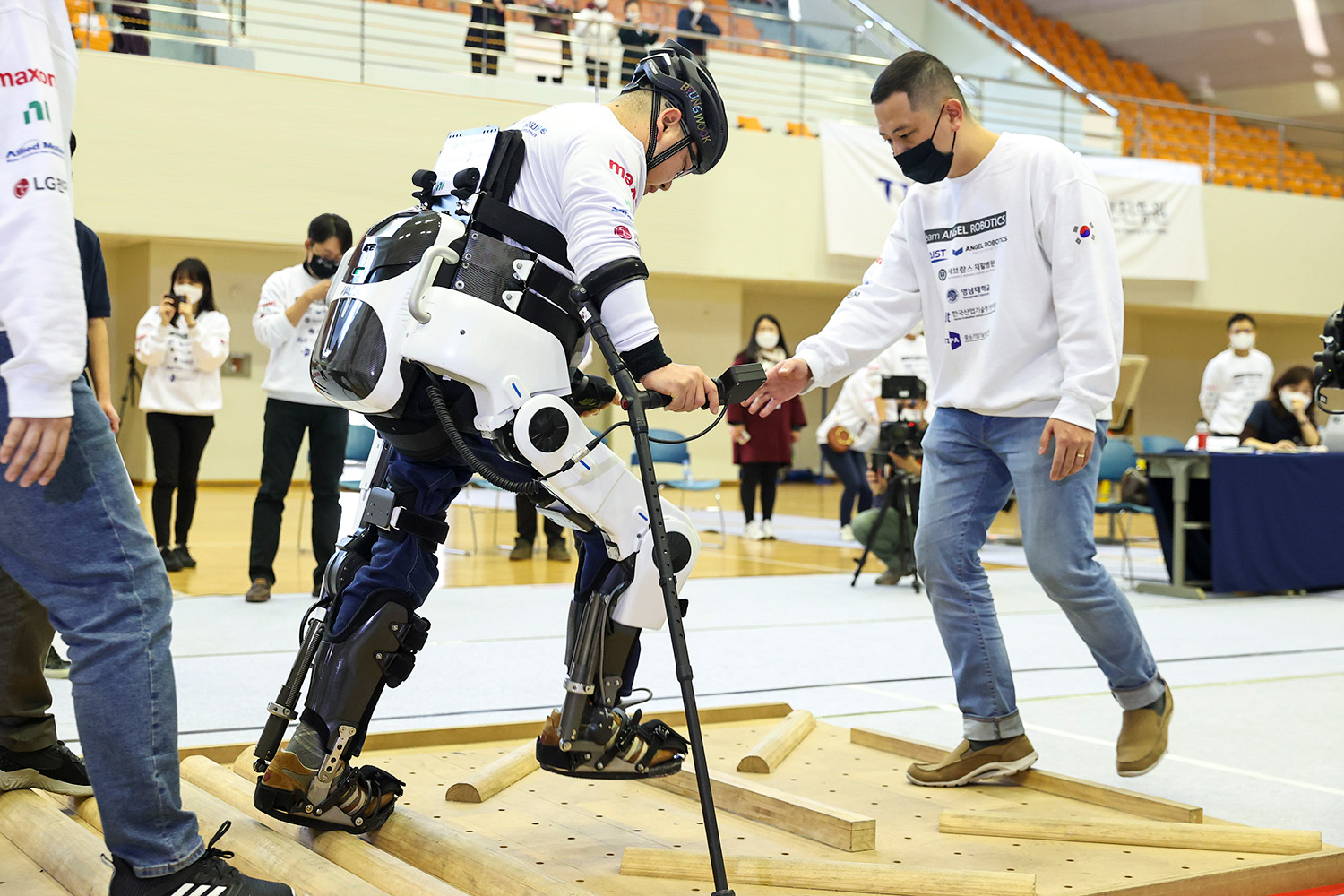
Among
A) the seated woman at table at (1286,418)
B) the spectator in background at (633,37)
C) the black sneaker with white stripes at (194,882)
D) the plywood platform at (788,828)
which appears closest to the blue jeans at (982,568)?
the plywood platform at (788,828)

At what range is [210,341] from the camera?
6.67 meters

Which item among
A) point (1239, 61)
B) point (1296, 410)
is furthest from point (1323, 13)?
point (1296, 410)

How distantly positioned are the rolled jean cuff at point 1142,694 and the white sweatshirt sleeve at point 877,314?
1011 millimetres

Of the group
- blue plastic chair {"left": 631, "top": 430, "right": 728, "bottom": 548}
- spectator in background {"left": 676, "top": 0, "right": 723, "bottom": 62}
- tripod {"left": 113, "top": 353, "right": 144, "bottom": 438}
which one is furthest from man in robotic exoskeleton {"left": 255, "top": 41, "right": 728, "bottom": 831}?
tripod {"left": 113, "top": 353, "right": 144, "bottom": 438}

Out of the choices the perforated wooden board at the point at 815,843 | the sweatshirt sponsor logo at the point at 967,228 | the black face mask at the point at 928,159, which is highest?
the black face mask at the point at 928,159

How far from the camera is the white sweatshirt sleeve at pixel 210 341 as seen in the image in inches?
259

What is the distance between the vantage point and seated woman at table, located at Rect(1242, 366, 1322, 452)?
8102 millimetres

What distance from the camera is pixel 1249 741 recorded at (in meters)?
3.58

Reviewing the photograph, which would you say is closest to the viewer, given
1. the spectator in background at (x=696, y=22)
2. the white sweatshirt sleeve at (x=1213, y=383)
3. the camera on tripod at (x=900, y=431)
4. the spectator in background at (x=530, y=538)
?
the camera on tripod at (x=900, y=431)

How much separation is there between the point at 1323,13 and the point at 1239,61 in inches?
57.4

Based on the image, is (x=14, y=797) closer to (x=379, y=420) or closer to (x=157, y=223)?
(x=379, y=420)

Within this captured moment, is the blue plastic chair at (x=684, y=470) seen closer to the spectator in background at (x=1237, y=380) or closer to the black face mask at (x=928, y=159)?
the spectator in background at (x=1237, y=380)

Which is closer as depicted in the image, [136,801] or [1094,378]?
[136,801]

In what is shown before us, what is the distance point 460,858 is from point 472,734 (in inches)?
40.8
